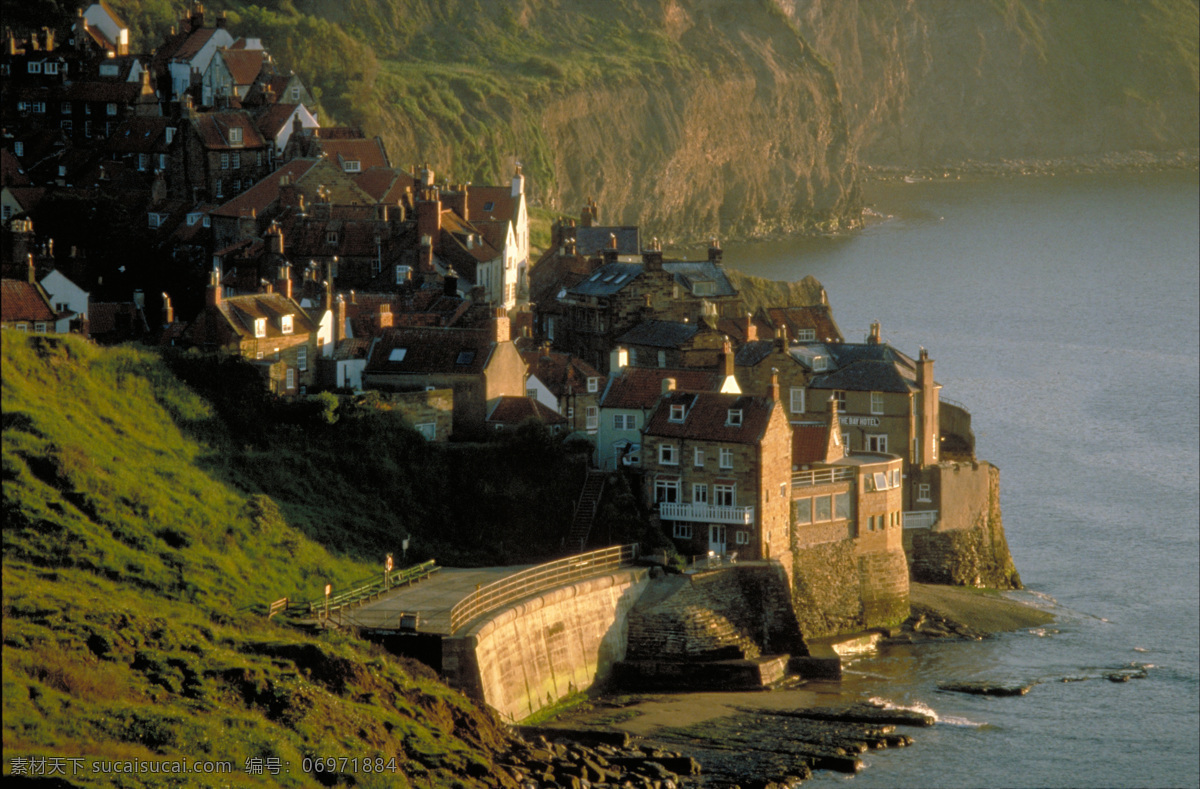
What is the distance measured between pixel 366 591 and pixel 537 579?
5.98 m

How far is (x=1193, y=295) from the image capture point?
642ft

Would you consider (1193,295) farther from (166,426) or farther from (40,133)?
(166,426)

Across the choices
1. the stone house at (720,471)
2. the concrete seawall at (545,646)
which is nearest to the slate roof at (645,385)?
the stone house at (720,471)

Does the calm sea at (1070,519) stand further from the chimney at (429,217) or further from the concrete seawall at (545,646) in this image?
the chimney at (429,217)

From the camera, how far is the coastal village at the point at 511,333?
76250 mm

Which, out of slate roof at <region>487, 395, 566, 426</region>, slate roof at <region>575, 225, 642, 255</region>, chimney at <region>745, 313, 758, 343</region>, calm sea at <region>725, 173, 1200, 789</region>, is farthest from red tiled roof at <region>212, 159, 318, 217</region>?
calm sea at <region>725, 173, 1200, 789</region>

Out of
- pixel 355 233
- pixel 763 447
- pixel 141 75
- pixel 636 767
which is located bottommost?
pixel 636 767

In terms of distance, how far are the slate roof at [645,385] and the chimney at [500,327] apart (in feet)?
14.4

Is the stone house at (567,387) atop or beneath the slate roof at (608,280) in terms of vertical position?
beneath

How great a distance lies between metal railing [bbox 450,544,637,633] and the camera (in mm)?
64375

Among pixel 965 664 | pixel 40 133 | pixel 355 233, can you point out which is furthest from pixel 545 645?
pixel 40 133

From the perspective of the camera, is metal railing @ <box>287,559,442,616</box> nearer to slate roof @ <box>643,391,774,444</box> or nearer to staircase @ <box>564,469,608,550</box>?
staircase @ <box>564,469,608,550</box>

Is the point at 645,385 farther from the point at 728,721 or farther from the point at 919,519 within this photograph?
the point at 728,721

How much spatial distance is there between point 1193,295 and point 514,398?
129732 millimetres
